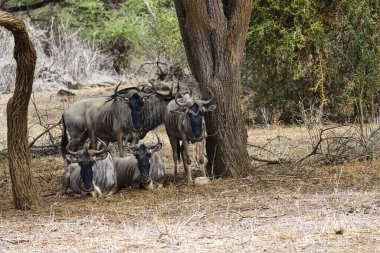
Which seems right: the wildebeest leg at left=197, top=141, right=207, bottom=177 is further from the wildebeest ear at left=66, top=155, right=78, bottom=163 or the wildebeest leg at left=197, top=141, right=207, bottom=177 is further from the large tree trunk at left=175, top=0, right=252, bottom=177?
the wildebeest ear at left=66, top=155, right=78, bottom=163

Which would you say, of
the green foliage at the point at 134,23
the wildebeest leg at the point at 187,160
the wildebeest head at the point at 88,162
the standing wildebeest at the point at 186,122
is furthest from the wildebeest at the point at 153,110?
the green foliage at the point at 134,23

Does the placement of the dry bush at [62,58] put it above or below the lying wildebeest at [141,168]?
above

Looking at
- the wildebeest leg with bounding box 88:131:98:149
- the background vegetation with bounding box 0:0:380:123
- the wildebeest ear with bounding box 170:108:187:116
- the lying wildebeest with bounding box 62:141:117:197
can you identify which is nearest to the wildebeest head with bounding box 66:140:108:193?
the lying wildebeest with bounding box 62:141:117:197

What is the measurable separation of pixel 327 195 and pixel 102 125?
4851 mm

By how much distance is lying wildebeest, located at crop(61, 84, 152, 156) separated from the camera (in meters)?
14.8

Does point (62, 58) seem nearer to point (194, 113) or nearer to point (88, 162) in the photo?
point (88, 162)

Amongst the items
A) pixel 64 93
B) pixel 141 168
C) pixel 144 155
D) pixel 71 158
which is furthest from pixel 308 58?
pixel 64 93

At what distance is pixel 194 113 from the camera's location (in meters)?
13.1

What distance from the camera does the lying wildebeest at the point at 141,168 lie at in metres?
13.4

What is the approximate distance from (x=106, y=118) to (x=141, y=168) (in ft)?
6.61

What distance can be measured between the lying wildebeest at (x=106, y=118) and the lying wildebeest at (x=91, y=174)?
4.45 feet

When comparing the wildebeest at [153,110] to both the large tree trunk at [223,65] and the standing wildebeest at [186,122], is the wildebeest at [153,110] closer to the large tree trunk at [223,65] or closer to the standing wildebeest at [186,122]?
the standing wildebeest at [186,122]

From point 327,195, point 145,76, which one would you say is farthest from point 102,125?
point 145,76

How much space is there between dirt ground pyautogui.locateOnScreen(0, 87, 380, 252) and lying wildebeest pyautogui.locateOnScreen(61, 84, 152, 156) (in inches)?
38.3
